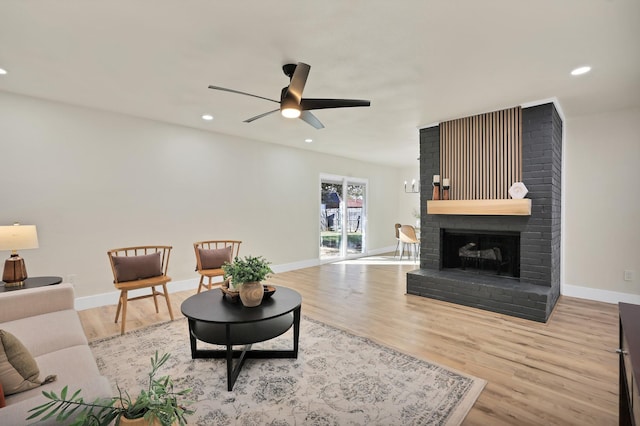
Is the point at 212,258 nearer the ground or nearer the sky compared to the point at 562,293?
nearer the sky

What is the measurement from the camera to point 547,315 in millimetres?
3447

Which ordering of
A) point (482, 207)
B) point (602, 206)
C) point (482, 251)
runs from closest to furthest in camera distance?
1. point (482, 207)
2. point (602, 206)
3. point (482, 251)

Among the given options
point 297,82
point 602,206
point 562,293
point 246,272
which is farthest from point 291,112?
point 562,293

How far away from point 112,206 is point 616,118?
6.68m

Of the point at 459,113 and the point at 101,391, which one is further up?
the point at 459,113

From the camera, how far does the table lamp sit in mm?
2814

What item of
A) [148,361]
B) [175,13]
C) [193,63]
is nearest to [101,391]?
[148,361]

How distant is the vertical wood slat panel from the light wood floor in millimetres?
1600

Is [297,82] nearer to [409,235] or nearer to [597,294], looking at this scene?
[597,294]

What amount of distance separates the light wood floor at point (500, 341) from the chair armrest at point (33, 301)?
0.80 m

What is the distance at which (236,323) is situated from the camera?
2.18 m

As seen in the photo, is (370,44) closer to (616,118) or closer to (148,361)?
(148,361)

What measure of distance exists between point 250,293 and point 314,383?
815mm

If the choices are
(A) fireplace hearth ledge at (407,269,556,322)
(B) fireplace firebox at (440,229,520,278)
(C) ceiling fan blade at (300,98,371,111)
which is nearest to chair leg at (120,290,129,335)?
(C) ceiling fan blade at (300,98,371,111)
